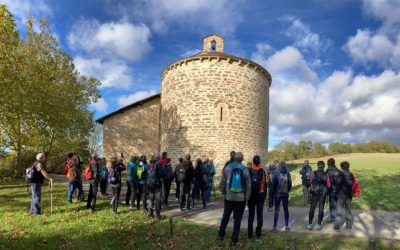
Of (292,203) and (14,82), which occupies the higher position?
(14,82)

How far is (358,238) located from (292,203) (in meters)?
5.09

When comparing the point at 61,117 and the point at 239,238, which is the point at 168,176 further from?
the point at 61,117

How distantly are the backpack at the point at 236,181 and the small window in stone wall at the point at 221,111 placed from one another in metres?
13.2

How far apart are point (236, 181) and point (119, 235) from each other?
3.49m

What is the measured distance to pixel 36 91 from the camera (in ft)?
53.8

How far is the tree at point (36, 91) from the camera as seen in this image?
1516 centimetres

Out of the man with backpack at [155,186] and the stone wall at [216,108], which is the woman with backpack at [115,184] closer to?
the man with backpack at [155,186]

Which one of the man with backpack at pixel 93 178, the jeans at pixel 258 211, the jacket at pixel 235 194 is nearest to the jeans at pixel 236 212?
the jacket at pixel 235 194

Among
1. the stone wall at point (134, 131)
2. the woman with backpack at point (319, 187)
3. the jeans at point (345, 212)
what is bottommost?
the jeans at point (345, 212)

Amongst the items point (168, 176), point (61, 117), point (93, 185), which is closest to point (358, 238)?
point (168, 176)

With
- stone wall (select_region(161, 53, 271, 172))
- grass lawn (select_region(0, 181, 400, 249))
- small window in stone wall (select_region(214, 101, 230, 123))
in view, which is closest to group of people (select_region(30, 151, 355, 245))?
grass lawn (select_region(0, 181, 400, 249))

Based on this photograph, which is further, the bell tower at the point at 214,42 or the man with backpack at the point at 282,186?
the bell tower at the point at 214,42

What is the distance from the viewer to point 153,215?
10.2 metres

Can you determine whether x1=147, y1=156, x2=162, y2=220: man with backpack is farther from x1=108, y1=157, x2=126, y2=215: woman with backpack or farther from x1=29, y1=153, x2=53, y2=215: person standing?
x1=29, y1=153, x2=53, y2=215: person standing
